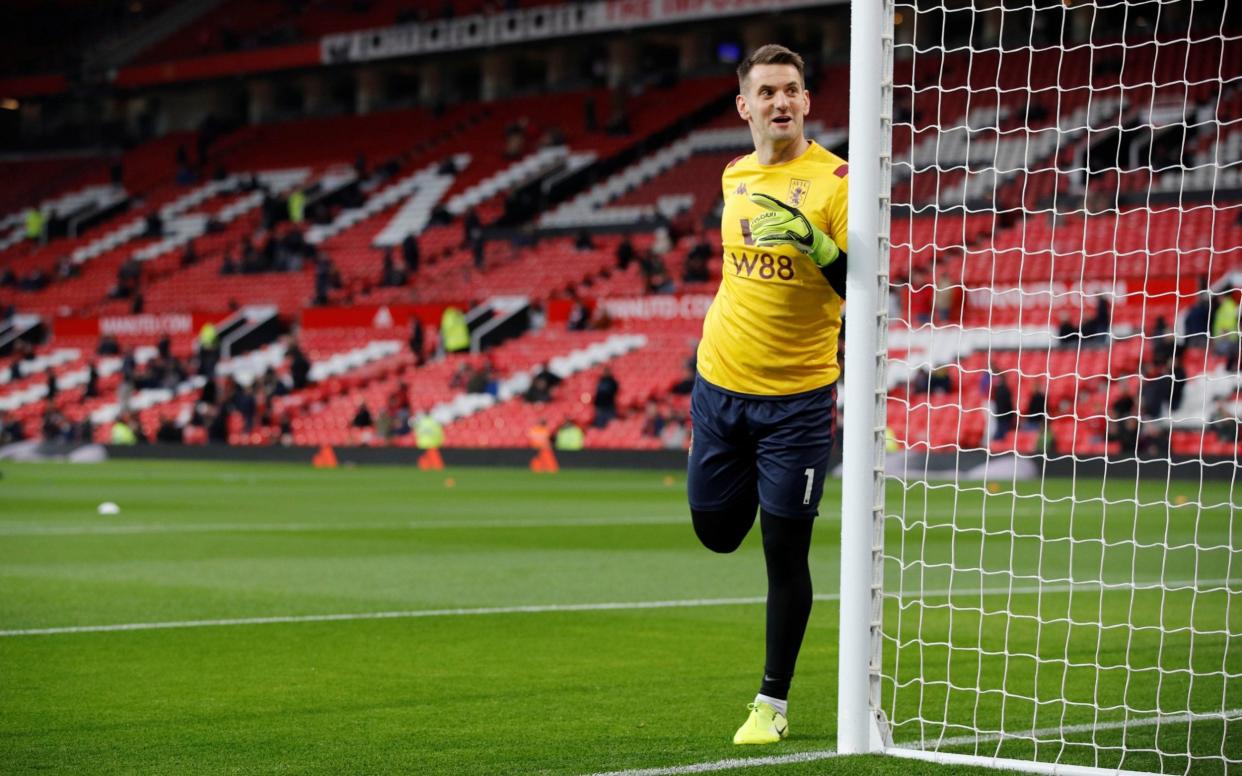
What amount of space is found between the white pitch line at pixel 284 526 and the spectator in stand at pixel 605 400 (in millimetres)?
12836

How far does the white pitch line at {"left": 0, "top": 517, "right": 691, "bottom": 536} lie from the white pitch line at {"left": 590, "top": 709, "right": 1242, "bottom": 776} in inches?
376

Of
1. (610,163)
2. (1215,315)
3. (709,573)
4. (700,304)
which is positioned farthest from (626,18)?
(709,573)

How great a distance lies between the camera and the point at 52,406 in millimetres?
35000

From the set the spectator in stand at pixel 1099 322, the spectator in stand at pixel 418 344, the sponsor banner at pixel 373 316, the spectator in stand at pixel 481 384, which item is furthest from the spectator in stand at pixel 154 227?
the spectator in stand at pixel 1099 322

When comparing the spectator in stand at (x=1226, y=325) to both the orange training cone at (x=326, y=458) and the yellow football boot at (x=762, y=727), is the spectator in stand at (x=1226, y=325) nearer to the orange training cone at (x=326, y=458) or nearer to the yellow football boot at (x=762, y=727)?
the orange training cone at (x=326, y=458)

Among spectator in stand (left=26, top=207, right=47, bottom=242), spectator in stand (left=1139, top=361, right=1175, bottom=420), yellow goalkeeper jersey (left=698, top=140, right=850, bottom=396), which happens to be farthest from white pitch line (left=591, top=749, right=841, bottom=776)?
spectator in stand (left=26, top=207, right=47, bottom=242)

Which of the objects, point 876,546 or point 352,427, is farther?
point 352,427

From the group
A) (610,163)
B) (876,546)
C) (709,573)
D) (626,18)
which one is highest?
(626,18)

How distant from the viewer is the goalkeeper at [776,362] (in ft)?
16.9

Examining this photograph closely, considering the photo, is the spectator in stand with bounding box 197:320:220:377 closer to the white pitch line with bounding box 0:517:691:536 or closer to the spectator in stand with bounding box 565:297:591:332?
the spectator in stand with bounding box 565:297:591:332

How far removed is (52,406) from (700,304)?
551 inches

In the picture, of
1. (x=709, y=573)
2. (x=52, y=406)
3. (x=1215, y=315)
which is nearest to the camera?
(x=709, y=573)

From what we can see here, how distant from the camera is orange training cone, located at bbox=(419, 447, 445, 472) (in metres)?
27.7

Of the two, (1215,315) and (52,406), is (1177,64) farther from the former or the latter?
(52,406)
